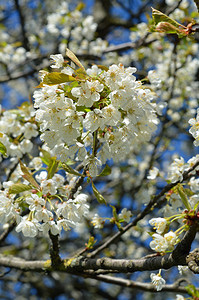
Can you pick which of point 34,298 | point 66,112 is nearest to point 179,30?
point 66,112

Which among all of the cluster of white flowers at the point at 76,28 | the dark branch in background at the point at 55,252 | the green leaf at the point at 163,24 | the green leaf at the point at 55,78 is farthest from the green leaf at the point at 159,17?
the cluster of white flowers at the point at 76,28

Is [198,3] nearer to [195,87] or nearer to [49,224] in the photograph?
[49,224]

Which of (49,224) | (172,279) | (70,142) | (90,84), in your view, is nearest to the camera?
(90,84)

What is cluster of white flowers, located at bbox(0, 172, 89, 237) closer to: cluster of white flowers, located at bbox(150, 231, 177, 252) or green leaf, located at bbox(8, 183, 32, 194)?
green leaf, located at bbox(8, 183, 32, 194)

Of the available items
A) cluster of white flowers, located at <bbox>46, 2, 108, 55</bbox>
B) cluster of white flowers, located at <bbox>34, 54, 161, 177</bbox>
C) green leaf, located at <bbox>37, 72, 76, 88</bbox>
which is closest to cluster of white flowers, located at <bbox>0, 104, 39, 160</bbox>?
cluster of white flowers, located at <bbox>34, 54, 161, 177</bbox>

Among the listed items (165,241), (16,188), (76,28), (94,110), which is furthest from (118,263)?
(76,28)

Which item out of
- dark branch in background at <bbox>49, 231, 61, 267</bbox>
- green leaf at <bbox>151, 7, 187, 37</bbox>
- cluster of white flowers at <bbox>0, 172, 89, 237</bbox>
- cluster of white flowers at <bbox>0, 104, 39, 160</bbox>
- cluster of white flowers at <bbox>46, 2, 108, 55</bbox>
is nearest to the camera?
cluster of white flowers at <bbox>0, 172, 89, 237</bbox>

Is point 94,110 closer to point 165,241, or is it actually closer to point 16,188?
point 16,188

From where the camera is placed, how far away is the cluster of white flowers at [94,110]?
1.48 metres

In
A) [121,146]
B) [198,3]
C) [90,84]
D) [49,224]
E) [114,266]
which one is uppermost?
[198,3]

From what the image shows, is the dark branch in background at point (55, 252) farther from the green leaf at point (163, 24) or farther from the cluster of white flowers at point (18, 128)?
the green leaf at point (163, 24)

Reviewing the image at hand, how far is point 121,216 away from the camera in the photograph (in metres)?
2.32

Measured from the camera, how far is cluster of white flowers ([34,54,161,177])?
148 centimetres

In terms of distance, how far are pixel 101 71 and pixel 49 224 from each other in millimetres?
841
